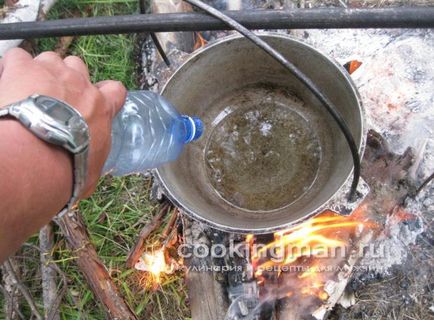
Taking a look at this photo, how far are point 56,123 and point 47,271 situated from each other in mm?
1428

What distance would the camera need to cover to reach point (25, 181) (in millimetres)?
810

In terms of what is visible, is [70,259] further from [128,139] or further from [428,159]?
[428,159]

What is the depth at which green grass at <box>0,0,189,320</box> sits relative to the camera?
2.06 metres

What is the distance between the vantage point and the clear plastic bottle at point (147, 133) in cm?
149

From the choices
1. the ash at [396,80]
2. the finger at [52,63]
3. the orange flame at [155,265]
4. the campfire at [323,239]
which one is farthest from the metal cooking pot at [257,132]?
the finger at [52,63]

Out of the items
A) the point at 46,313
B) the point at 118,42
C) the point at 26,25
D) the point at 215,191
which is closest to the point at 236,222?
the point at 215,191

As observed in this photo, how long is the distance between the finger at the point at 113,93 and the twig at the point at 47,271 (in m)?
1.18

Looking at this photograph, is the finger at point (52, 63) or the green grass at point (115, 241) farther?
the green grass at point (115, 241)

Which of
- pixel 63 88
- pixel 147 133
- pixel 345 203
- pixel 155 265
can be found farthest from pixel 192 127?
pixel 155 265

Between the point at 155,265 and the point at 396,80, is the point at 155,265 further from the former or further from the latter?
the point at 396,80

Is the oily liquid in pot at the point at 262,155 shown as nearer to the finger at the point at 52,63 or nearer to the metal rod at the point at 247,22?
the metal rod at the point at 247,22

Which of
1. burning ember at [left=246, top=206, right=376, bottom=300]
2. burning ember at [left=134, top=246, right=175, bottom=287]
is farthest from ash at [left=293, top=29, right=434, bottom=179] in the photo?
burning ember at [left=134, top=246, right=175, bottom=287]

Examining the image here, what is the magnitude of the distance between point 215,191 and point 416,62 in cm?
105

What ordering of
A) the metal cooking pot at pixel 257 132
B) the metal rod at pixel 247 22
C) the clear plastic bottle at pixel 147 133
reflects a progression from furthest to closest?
the metal cooking pot at pixel 257 132 → the clear plastic bottle at pixel 147 133 → the metal rod at pixel 247 22
